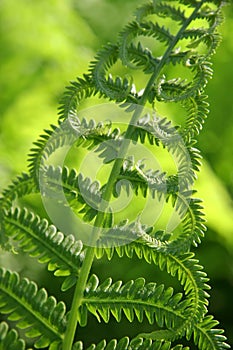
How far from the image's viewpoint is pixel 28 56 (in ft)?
7.36

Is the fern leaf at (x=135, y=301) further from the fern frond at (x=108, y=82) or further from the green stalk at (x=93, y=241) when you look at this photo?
the fern frond at (x=108, y=82)

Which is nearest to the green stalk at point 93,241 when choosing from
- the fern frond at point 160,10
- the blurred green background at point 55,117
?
the fern frond at point 160,10

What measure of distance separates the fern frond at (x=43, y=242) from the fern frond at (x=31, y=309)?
0.03m

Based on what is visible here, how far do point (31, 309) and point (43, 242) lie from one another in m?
0.07

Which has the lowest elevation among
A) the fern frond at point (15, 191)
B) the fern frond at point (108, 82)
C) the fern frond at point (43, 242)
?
the fern frond at point (43, 242)

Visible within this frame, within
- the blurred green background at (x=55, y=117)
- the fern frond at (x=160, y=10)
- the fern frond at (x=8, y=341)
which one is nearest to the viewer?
the fern frond at (x=8, y=341)

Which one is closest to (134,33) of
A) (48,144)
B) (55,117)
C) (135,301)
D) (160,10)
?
(160,10)

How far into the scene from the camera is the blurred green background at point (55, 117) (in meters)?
2.05

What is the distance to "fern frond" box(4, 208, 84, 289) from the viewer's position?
0.71m

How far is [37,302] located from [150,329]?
135 centimetres

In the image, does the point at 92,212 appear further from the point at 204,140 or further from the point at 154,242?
the point at 204,140

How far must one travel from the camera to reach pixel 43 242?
0.73 meters

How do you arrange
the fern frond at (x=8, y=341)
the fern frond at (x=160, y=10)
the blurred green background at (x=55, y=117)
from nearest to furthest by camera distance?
1. the fern frond at (x=8, y=341)
2. the fern frond at (x=160, y=10)
3. the blurred green background at (x=55, y=117)

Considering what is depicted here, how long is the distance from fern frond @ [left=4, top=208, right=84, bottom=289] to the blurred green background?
119cm
